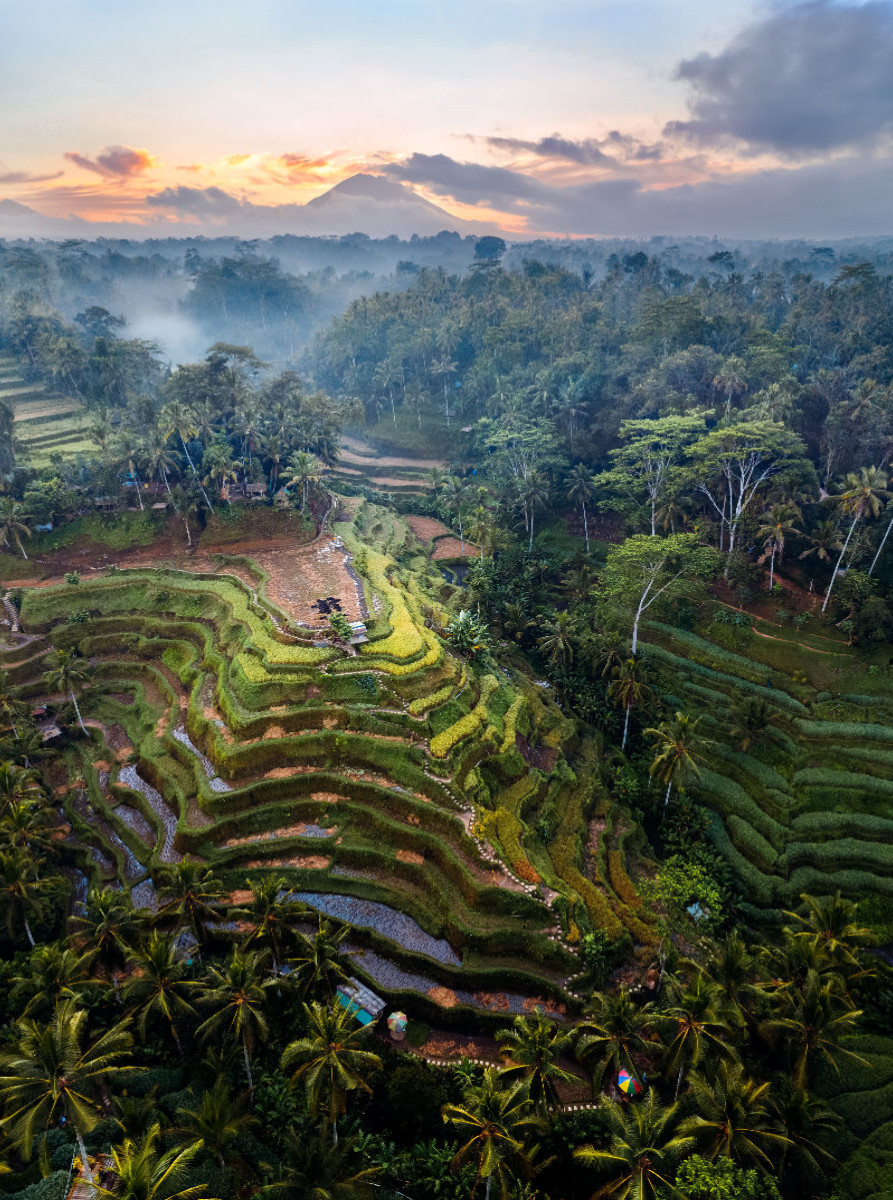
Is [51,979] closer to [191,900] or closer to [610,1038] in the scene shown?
[191,900]

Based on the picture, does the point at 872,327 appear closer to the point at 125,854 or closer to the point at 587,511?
the point at 587,511

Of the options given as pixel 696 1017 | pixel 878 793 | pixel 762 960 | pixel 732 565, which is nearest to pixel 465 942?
pixel 696 1017

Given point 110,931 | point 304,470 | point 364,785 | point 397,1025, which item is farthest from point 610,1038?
point 304,470

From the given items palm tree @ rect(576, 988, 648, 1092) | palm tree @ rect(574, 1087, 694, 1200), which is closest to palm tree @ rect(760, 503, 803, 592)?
palm tree @ rect(576, 988, 648, 1092)

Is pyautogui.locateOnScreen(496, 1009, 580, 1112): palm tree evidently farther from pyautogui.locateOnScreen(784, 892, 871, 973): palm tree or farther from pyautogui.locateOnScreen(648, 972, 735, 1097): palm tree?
pyautogui.locateOnScreen(784, 892, 871, 973): palm tree

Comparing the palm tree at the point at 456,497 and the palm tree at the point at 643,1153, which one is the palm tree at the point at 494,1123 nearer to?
the palm tree at the point at 643,1153
